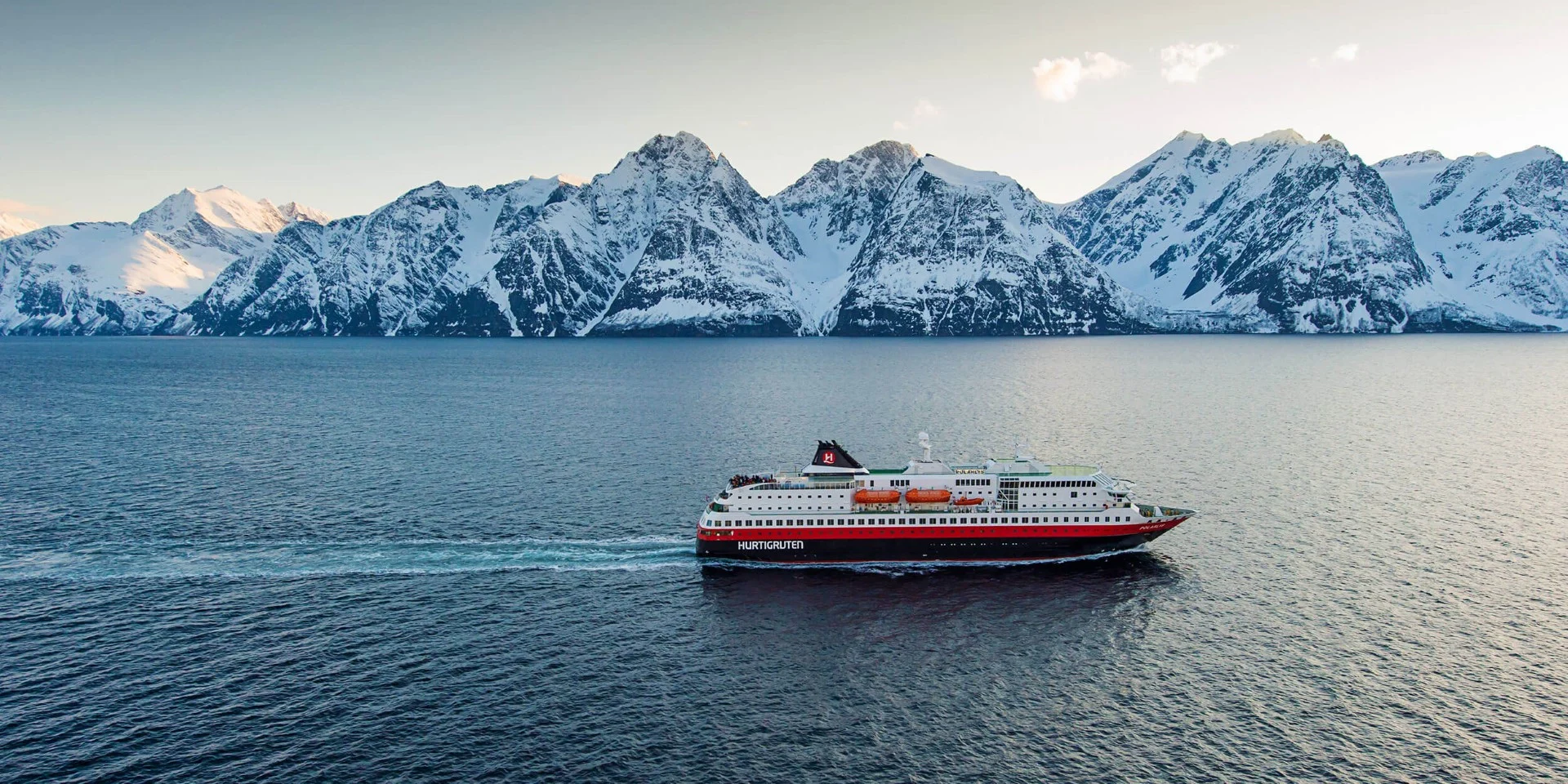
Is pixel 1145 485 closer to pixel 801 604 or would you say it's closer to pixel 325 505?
pixel 801 604

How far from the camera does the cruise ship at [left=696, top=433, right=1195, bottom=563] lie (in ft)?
274

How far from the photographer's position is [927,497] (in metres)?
85.7

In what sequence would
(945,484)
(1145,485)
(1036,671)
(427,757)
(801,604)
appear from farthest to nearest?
(1145,485), (945,484), (801,604), (1036,671), (427,757)

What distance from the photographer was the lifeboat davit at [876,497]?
3369 inches

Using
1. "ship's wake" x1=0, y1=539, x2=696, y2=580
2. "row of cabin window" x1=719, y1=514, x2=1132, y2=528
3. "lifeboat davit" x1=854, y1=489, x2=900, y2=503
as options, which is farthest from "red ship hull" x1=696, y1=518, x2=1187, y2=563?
"ship's wake" x1=0, y1=539, x2=696, y2=580

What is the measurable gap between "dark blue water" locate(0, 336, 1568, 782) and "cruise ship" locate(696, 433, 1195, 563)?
296 centimetres

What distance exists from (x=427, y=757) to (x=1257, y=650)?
51501mm

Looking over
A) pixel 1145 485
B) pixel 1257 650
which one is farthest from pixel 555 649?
pixel 1145 485

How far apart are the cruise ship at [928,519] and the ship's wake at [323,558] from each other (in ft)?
21.5

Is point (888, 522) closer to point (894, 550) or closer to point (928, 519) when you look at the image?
point (894, 550)

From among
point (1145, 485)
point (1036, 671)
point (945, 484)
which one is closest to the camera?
point (1036, 671)

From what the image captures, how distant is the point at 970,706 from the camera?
5488cm

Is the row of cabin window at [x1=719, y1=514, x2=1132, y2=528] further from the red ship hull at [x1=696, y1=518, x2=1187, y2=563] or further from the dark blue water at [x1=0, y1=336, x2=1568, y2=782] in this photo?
the dark blue water at [x1=0, y1=336, x2=1568, y2=782]

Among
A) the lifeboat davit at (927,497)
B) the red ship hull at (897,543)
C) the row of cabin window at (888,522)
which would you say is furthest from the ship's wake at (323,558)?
the lifeboat davit at (927,497)
